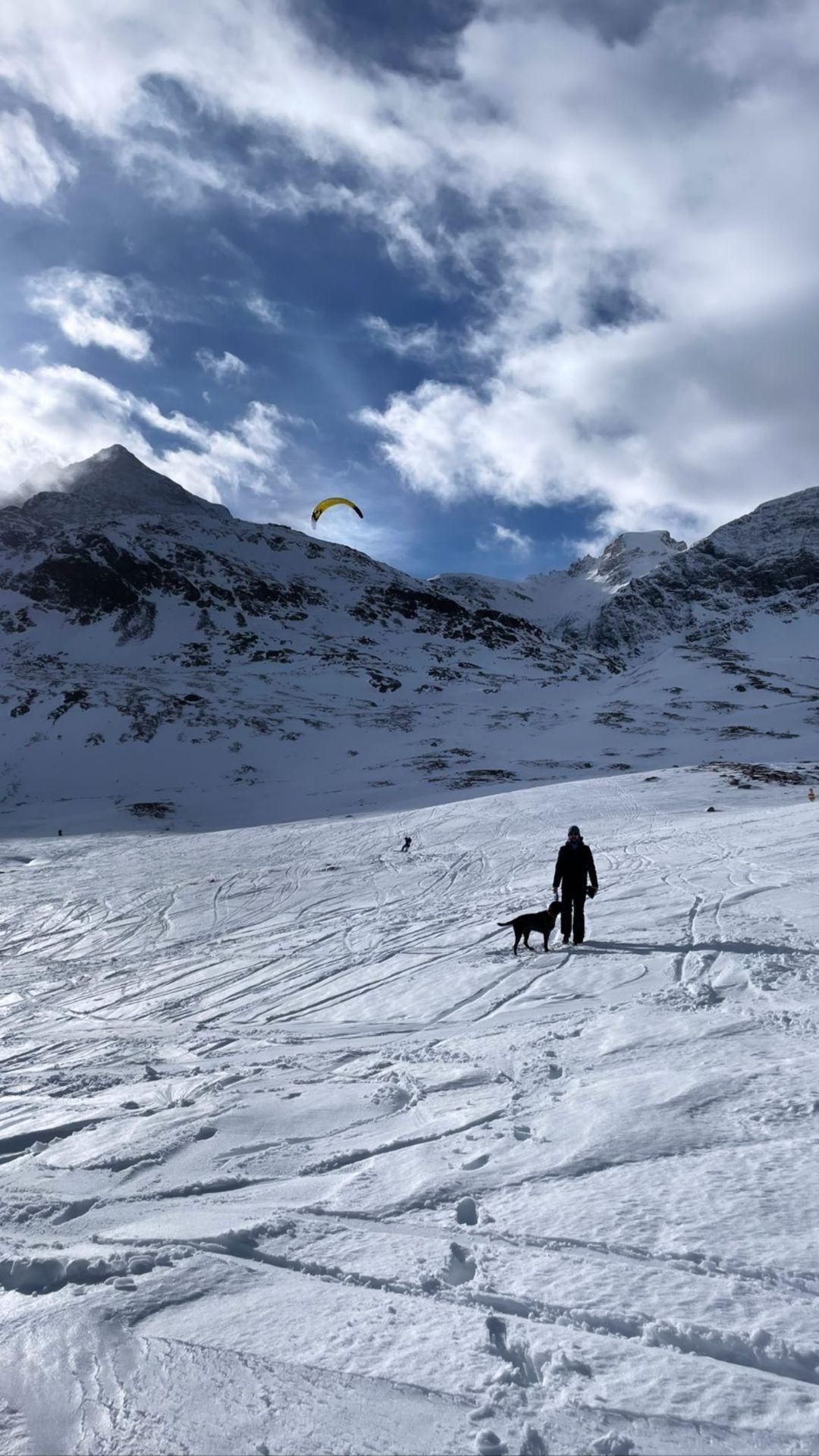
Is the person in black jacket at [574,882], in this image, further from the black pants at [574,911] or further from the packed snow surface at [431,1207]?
the packed snow surface at [431,1207]

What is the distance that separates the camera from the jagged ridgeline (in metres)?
46.8

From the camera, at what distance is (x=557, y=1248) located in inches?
122

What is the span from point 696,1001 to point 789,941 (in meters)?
2.56

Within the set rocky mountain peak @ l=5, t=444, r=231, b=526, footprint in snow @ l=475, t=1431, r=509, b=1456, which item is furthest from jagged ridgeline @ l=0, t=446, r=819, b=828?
footprint in snow @ l=475, t=1431, r=509, b=1456

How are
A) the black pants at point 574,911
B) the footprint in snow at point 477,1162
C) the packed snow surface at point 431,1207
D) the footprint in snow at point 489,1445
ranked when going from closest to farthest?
the footprint in snow at point 489,1445 → the packed snow surface at point 431,1207 → the footprint in snow at point 477,1162 → the black pants at point 574,911

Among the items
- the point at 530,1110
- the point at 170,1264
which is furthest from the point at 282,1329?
the point at 530,1110

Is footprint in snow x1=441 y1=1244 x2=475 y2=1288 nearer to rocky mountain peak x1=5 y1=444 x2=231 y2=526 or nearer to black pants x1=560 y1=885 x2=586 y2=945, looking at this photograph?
black pants x1=560 y1=885 x2=586 y2=945

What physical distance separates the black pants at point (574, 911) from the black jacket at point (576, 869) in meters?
0.05

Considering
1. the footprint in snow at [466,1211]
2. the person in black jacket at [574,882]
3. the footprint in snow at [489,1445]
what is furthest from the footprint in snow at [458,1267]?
the person in black jacket at [574,882]

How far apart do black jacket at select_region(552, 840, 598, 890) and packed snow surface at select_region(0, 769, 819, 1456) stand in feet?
2.91

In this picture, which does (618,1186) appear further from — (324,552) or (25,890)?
(324,552)

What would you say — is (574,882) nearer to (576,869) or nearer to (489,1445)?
(576,869)

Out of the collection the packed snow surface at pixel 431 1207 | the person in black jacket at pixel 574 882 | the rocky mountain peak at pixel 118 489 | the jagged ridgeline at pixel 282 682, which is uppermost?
the rocky mountain peak at pixel 118 489

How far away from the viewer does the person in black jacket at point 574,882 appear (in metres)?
9.75
